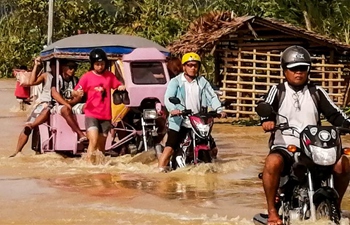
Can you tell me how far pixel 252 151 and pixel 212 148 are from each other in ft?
12.0

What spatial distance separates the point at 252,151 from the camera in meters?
14.1

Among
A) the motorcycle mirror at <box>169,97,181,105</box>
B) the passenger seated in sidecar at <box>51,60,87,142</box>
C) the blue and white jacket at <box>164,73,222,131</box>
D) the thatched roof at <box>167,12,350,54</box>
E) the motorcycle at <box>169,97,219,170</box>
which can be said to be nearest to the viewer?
the motorcycle mirror at <box>169,97,181,105</box>

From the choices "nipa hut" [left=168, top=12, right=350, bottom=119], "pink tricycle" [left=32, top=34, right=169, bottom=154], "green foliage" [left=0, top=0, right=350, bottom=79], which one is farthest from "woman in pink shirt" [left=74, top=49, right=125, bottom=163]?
"green foliage" [left=0, top=0, right=350, bottom=79]

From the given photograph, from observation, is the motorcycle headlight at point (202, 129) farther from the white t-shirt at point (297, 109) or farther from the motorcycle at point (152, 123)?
the white t-shirt at point (297, 109)

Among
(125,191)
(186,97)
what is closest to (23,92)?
(186,97)

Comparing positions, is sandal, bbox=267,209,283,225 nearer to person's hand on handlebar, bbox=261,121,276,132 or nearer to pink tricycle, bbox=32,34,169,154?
person's hand on handlebar, bbox=261,121,276,132

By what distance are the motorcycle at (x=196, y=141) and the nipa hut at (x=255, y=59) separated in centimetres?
942

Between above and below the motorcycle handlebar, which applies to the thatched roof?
above

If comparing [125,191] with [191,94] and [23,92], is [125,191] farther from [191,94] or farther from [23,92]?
[23,92]

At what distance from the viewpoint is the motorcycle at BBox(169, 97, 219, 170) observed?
1023 cm

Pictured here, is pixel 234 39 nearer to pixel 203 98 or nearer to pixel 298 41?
pixel 298 41

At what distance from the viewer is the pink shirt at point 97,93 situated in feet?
37.3

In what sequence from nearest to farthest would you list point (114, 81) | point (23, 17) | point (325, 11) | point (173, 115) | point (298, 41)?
point (173, 115) < point (114, 81) < point (298, 41) < point (325, 11) < point (23, 17)

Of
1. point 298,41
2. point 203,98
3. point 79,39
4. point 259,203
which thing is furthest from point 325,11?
point 259,203
